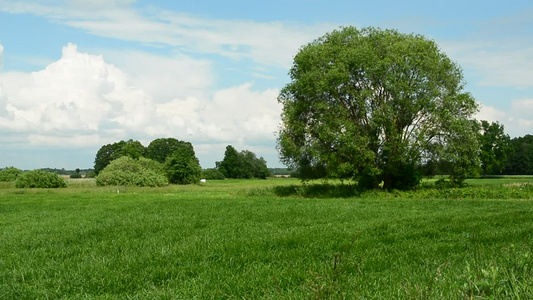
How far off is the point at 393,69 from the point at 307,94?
7.41 meters

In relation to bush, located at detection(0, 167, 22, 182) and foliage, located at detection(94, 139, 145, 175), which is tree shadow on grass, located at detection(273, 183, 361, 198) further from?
foliage, located at detection(94, 139, 145, 175)

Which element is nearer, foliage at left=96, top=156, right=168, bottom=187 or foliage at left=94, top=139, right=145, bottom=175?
foliage at left=96, top=156, right=168, bottom=187

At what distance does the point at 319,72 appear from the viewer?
129 ft

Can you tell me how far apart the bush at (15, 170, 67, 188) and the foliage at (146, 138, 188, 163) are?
58.0 m

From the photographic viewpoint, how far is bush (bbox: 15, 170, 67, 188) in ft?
217

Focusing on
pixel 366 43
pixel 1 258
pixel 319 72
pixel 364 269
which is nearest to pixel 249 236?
pixel 364 269

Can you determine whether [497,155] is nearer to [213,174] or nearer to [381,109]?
[381,109]

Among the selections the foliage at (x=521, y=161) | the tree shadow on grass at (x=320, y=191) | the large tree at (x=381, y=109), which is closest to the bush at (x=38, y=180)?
the tree shadow on grass at (x=320, y=191)

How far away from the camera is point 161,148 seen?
128 metres

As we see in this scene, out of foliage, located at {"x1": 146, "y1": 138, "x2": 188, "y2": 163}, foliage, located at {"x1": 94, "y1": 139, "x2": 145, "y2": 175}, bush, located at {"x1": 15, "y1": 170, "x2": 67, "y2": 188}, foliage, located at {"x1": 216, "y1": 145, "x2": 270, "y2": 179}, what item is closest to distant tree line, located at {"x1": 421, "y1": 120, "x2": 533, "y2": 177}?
bush, located at {"x1": 15, "y1": 170, "x2": 67, "y2": 188}

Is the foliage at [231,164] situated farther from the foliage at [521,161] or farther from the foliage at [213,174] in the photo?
the foliage at [521,161]

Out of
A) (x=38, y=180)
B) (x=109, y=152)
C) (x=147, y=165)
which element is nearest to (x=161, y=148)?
(x=109, y=152)

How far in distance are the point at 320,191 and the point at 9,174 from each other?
2305 inches

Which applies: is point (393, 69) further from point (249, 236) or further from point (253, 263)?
point (253, 263)
